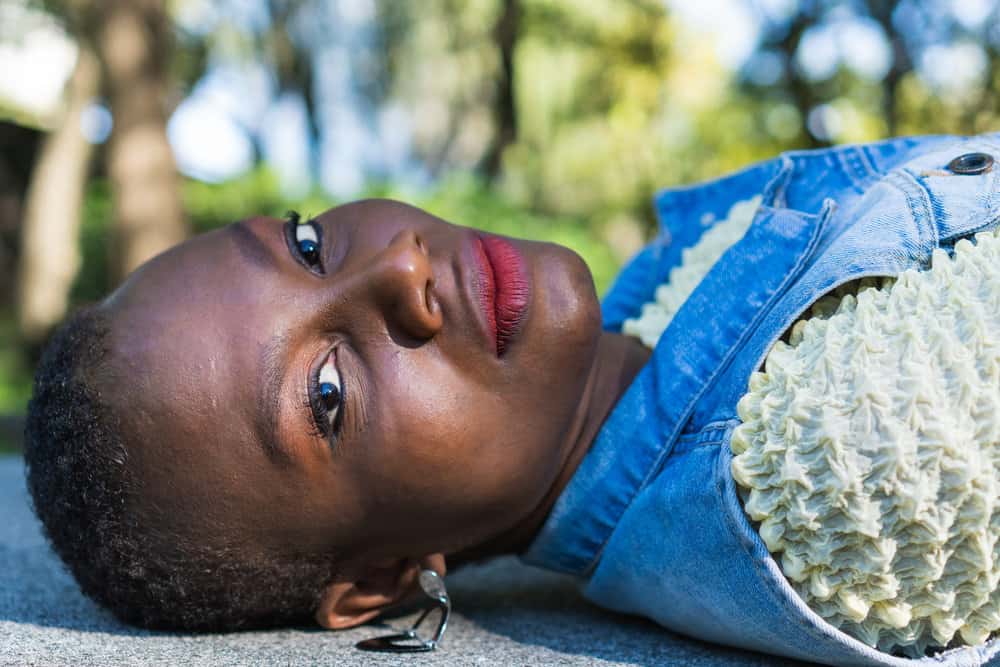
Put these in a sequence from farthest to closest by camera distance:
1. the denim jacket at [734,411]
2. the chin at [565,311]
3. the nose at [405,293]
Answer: the chin at [565,311] → the nose at [405,293] → the denim jacket at [734,411]

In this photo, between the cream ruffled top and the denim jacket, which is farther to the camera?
the denim jacket

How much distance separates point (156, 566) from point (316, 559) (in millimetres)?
273

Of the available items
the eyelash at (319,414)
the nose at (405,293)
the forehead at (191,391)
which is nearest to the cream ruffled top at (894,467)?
the nose at (405,293)

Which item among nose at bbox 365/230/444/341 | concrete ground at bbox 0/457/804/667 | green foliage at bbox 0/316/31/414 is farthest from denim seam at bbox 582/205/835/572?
green foliage at bbox 0/316/31/414

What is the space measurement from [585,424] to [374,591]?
0.53 metres

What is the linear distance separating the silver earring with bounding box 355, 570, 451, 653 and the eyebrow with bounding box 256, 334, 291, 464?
1.18ft

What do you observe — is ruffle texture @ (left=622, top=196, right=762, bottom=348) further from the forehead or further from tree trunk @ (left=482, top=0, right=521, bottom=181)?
tree trunk @ (left=482, top=0, right=521, bottom=181)

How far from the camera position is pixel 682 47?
1321 centimetres

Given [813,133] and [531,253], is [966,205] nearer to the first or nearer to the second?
[531,253]

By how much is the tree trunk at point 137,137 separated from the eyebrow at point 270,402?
405 centimetres

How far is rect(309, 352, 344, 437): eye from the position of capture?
5.26 feet

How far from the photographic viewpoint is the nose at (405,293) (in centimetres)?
164

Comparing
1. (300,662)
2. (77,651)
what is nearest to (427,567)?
(300,662)

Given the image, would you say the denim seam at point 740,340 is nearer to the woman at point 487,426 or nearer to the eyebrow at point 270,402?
the woman at point 487,426
